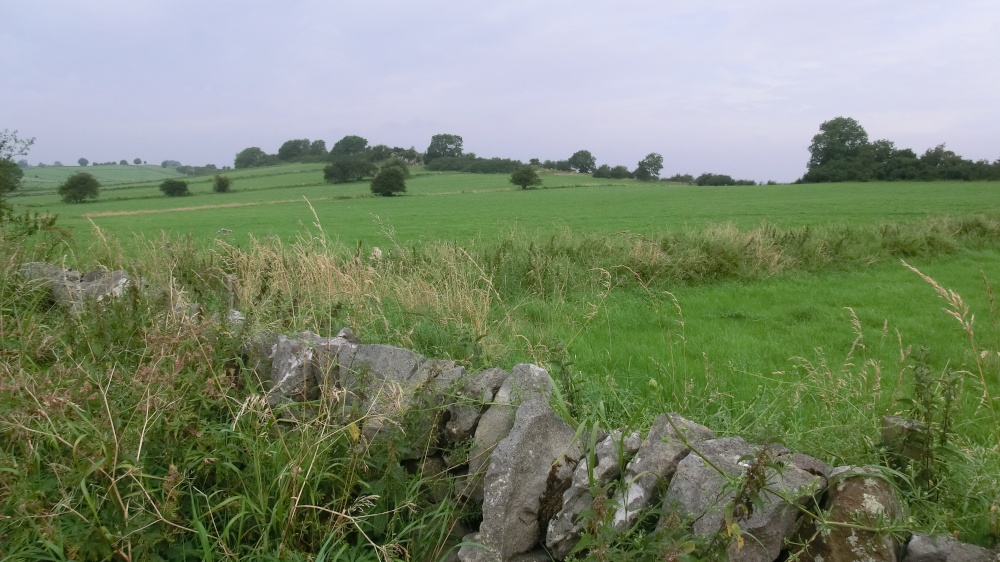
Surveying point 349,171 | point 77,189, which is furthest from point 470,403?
point 349,171

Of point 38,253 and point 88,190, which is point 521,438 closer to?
point 38,253

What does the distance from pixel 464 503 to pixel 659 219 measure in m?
30.5

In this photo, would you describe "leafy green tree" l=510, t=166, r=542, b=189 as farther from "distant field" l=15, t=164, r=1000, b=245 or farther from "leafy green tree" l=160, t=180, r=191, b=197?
"leafy green tree" l=160, t=180, r=191, b=197

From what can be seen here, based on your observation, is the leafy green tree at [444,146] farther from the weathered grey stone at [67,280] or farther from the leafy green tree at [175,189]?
the weathered grey stone at [67,280]

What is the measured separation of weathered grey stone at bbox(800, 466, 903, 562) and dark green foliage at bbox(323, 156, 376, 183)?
234ft

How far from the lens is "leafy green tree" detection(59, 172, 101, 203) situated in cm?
5488

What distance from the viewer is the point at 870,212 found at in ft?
105

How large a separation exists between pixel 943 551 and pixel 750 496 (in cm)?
75

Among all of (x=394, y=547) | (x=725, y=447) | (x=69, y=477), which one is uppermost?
(x=725, y=447)

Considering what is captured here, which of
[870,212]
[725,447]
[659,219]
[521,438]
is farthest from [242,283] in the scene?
[870,212]

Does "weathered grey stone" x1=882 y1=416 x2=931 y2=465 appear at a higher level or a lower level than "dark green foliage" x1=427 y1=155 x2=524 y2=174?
lower

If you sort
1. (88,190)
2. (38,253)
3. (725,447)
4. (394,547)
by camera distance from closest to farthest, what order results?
(725,447)
(394,547)
(38,253)
(88,190)

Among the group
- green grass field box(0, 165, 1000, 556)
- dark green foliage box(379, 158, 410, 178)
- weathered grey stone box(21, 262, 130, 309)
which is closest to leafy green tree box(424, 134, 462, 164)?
dark green foliage box(379, 158, 410, 178)

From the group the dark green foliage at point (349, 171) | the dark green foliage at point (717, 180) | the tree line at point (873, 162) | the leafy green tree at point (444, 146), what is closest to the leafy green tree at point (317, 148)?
the leafy green tree at point (444, 146)
